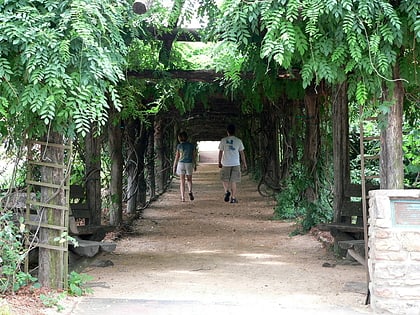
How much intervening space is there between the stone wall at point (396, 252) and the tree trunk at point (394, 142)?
655 mm

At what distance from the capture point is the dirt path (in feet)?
21.4

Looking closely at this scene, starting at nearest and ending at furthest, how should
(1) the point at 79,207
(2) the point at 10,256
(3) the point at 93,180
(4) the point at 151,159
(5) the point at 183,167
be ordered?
(2) the point at 10,256 < (1) the point at 79,207 < (3) the point at 93,180 < (5) the point at 183,167 < (4) the point at 151,159

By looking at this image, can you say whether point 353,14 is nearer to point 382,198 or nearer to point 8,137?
point 382,198

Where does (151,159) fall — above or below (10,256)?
above

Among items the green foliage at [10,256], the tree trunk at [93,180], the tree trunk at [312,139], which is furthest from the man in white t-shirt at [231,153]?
the green foliage at [10,256]

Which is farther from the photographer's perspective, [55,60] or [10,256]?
[10,256]

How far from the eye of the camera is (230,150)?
52.0ft

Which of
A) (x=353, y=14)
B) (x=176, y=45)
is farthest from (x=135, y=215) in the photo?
(x=353, y=14)

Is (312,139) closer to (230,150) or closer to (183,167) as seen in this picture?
(230,150)

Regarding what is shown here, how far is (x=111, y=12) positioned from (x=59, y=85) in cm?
108

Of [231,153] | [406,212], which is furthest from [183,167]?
→ [406,212]

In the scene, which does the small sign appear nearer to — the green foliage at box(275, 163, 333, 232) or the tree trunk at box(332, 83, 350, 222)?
the tree trunk at box(332, 83, 350, 222)

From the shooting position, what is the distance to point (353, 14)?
5871 millimetres

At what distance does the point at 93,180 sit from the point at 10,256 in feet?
15.3
